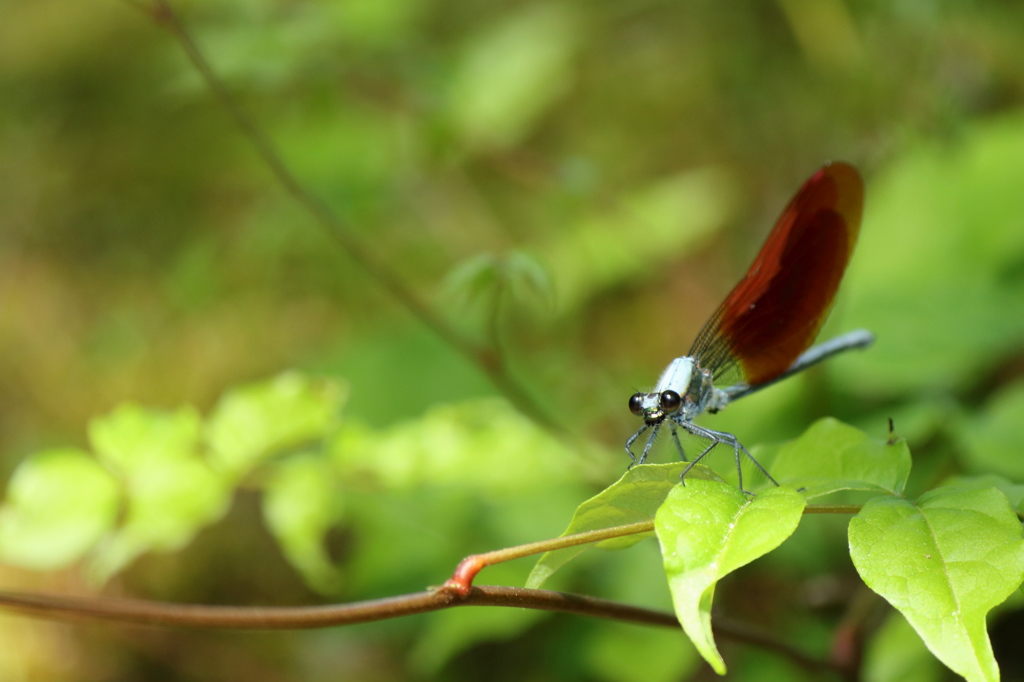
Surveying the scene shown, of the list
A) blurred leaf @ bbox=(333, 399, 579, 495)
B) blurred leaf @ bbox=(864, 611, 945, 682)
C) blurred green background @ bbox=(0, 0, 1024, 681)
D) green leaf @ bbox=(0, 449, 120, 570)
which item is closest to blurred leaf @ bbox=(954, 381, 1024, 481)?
blurred green background @ bbox=(0, 0, 1024, 681)

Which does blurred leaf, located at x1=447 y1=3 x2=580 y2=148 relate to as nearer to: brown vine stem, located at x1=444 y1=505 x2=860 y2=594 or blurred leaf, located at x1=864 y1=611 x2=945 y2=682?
blurred leaf, located at x1=864 y1=611 x2=945 y2=682

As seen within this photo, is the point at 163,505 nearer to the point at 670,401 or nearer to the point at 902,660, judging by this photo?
the point at 670,401

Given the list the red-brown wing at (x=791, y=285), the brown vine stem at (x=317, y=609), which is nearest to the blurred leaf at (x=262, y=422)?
the brown vine stem at (x=317, y=609)

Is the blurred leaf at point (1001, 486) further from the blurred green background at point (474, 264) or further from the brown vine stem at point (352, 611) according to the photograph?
the blurred green background at point (474, 264)

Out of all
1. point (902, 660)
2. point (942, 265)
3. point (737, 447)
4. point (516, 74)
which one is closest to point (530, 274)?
point (737, 447)

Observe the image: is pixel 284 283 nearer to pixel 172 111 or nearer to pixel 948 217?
pixel 172 111

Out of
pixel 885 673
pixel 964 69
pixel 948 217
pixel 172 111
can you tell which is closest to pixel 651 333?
pixel 948 217
